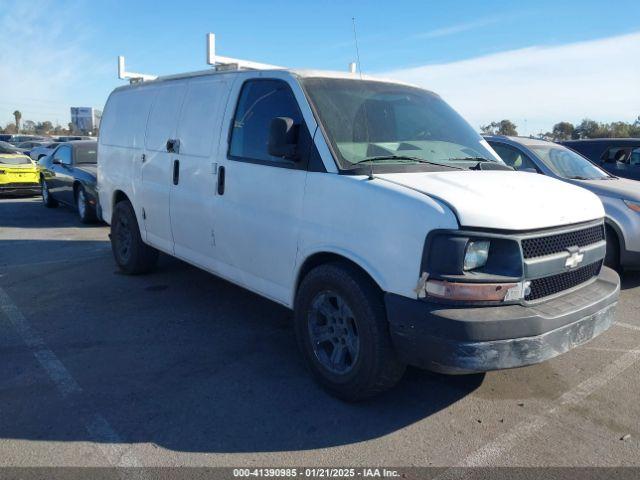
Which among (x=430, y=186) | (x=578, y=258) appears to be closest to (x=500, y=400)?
(x=578, y=258)

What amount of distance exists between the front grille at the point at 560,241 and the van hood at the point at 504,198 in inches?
3.3

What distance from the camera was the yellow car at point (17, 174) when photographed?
14347mm

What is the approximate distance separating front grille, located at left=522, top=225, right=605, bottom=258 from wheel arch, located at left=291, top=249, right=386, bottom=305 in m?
0.86

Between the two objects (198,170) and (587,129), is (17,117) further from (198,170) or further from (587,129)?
(198,170)

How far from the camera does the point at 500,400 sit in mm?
3762

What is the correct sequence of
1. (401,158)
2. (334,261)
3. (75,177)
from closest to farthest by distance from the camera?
(334,261), (401,158), (75,177)

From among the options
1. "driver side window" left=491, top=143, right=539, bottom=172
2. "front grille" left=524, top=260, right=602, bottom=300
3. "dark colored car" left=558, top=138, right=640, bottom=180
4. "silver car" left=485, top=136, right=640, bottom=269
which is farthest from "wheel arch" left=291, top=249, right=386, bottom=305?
"dark colored car" left=558, top=138, right=640, bottom=180

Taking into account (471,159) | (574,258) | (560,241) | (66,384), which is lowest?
(66,384)

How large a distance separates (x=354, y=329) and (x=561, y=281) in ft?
4.43

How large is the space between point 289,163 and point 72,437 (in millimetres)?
2238

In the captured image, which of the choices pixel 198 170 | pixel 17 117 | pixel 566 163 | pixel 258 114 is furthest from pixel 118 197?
pixel 17 117

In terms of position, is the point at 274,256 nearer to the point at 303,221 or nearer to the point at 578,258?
the point at 303,221

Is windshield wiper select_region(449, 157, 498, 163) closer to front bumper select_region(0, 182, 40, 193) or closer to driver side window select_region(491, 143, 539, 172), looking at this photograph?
driver side window select_region(491, 143, 539, 172)

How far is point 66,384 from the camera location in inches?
153
